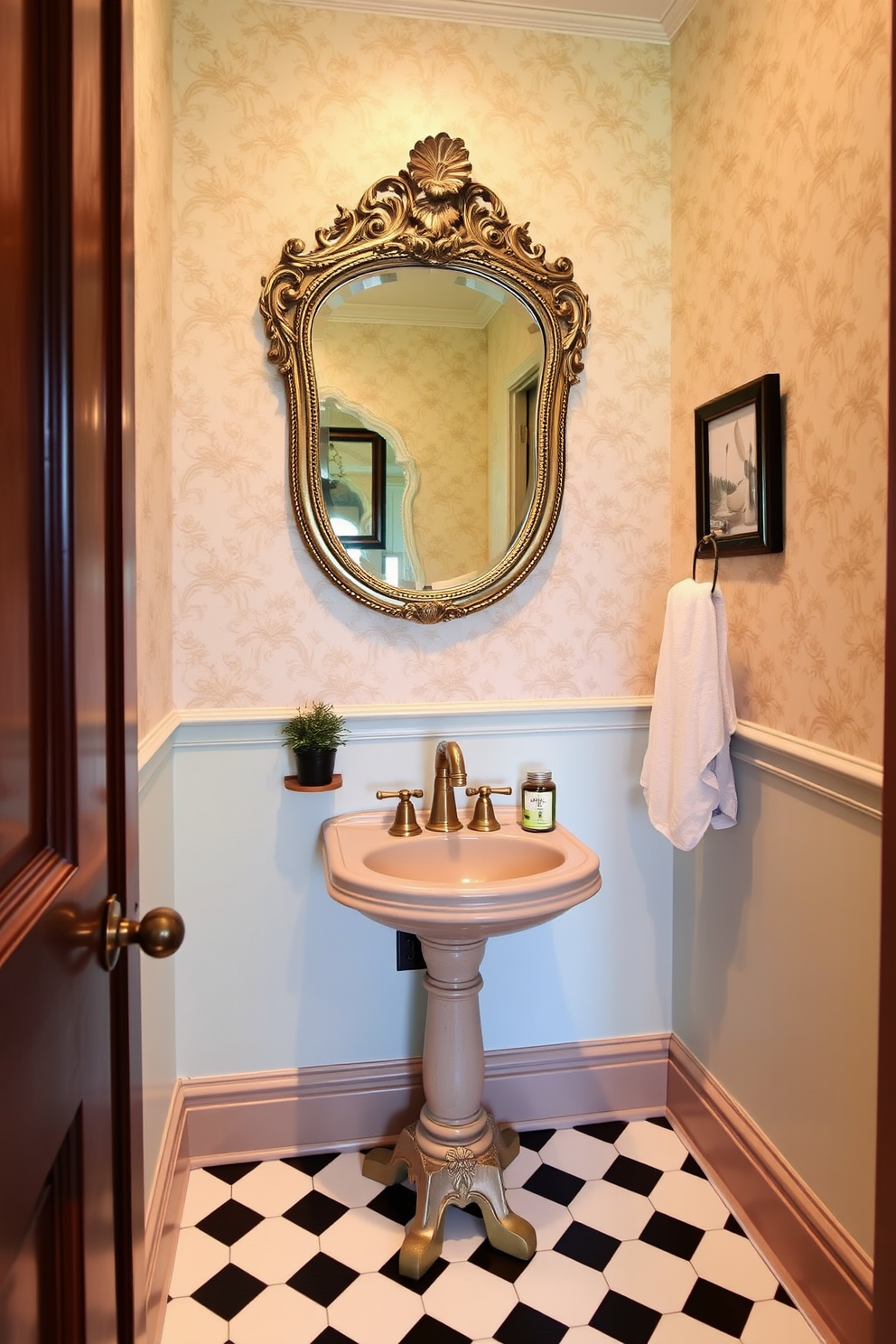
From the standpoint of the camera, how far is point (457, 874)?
1.86m

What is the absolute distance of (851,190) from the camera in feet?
4.57

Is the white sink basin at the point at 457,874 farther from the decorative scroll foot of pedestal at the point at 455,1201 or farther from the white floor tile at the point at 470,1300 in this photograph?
the white floor tile at the point at 470,1300

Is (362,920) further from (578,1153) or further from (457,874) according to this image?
(578,1153)

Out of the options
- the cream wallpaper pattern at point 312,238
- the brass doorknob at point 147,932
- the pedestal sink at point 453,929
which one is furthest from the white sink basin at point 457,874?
the brass doorknob at point 147,932

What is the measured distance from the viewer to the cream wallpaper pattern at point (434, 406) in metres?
1.92

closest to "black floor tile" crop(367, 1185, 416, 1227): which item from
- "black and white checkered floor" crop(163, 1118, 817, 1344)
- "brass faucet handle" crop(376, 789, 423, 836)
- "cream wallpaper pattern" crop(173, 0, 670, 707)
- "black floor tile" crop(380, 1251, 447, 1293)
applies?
"black and white checkered floor" crop(163, 1118, 817, 1344)

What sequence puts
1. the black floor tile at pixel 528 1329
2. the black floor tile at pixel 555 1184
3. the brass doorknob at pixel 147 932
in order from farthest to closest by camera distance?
the black floor tile at pixel 555 1184 → the black floor tile at pixel 528 1329 → the brass doorknob at pixel 147 932

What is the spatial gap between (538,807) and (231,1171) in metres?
1.06

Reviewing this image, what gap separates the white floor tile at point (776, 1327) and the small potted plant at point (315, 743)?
4.08 ft

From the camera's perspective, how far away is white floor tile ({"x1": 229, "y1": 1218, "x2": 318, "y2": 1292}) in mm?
1614

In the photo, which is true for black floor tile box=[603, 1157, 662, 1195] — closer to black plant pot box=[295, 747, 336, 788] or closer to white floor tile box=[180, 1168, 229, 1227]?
white floor tile box=[180, 1168, 229, 1227]

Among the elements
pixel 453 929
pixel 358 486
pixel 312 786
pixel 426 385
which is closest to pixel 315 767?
pixel 312 786

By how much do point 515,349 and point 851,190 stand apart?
2.55ft

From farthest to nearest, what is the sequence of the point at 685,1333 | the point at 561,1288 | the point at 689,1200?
the point at 689,1200 < the point at 561,1288 < the point at 685,1333
